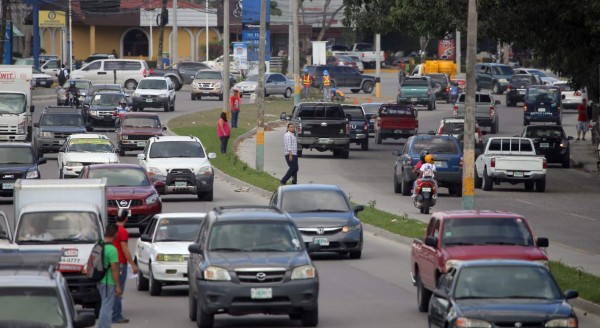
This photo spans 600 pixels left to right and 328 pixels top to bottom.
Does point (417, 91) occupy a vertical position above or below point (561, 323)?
above

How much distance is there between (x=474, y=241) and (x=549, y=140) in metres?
34.0

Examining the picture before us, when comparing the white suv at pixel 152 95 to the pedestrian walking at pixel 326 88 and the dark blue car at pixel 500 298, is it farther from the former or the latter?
the dark blue car at pixel 500 298

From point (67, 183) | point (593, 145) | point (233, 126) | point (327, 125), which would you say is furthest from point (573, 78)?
point (67, 183)

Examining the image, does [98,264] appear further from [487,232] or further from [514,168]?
[514,168]

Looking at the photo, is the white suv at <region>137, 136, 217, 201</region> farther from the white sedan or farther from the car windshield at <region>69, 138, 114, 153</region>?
the white sedan

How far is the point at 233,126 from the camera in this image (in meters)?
62.0

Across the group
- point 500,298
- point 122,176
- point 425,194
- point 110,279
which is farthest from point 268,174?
point 500,298

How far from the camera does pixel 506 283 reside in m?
15.4

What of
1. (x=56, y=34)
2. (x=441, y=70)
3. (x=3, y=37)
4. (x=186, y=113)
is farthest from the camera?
(x=56, y=34)

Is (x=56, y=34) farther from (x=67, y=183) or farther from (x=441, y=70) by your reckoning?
(x=67, y=183)

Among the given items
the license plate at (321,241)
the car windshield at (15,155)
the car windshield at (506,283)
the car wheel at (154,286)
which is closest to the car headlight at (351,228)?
the license plate at (321,241)

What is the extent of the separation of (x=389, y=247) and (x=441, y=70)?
73.1 meters

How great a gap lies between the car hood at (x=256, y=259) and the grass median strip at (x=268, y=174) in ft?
16.0

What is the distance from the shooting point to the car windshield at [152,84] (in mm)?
69125
